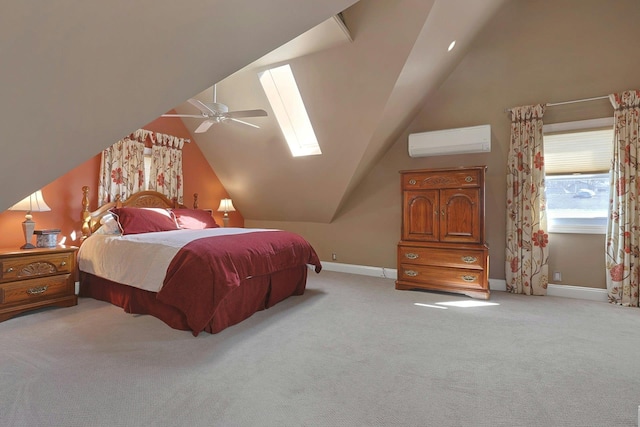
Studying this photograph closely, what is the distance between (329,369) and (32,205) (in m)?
3.39

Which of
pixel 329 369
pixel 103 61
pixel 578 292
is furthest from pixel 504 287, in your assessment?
pixel 103 61

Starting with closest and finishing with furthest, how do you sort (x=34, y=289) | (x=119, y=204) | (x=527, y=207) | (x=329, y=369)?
(x=329, y=369), (x=34, y=289), (x=527, y=207), (x=119, y=204)

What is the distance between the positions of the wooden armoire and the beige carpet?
602 millimetres

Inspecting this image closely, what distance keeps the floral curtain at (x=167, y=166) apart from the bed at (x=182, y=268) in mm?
587

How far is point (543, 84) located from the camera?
148 inches

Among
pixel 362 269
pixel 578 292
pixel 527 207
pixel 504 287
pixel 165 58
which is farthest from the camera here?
pixel 362 269

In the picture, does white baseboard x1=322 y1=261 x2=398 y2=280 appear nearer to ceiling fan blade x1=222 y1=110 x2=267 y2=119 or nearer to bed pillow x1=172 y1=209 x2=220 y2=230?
bed pillow x1=172 y1=209 x2=220 y2=230

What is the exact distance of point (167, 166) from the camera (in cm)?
472

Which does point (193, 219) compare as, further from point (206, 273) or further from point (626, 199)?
point (626, 199)

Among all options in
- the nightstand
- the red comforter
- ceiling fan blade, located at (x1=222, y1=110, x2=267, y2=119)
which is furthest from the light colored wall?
the nightstand

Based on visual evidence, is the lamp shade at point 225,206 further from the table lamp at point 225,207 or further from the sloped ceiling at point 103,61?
the sloped ceiling at point 103,61

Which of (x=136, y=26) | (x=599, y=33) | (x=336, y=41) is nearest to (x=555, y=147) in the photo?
(x=599, y=33)

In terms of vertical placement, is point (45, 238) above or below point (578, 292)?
above

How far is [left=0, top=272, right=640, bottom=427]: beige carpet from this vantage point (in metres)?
1.59
